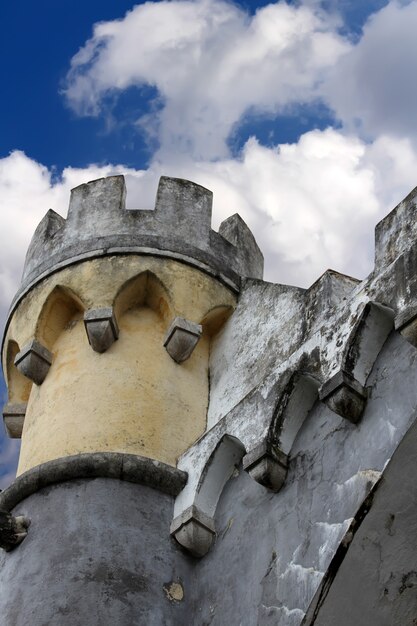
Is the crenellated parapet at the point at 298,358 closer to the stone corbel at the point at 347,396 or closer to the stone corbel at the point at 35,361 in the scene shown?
the stone corbel at the point at 347,396

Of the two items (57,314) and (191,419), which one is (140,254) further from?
(191,419)

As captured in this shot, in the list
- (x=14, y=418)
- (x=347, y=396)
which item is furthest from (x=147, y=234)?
(x=347, y=396)

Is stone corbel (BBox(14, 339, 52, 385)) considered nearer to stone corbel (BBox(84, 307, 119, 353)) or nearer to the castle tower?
the castle tower

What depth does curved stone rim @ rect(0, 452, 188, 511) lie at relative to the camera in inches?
259

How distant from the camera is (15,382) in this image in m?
8.05

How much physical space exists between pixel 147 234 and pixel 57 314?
0.87 metres

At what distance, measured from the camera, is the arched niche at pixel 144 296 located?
747 cm

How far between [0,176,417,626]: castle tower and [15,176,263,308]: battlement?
0.06ft

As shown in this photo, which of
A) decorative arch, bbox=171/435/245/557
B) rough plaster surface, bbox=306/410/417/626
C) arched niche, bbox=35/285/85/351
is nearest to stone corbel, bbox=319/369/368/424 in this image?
decorative arch, bbox=171/435/245/557

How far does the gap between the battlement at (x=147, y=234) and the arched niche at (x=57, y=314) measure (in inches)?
9.0

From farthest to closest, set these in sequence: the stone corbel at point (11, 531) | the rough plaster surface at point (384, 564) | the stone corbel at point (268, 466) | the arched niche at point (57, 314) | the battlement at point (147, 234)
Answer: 1. the battlement at point (147, 234)
2. the arched niche at point (57, 314)
3. the stone corbel at point (11, 531)
4. the stone corbel at point (268, 466)
5. the rough plaster surface at point (384, 564)

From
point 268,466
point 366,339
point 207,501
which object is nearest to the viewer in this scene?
point 366,339

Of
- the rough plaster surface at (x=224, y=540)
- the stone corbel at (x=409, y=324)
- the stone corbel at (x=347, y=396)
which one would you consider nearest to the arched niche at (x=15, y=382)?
the rough plaster surface at (x=224, y=540)

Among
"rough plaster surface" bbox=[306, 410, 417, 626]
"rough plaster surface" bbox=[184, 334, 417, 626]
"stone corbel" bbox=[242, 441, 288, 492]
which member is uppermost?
"stone corbel" bbox=[242, 441, 288, 492]
